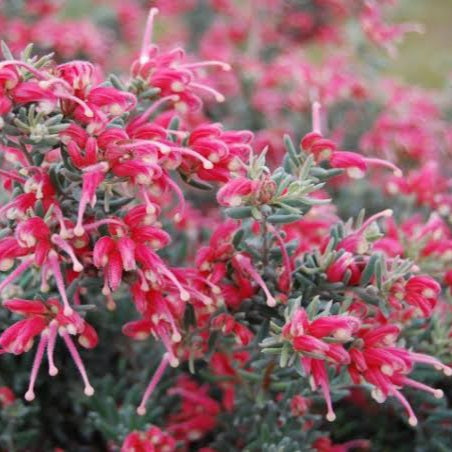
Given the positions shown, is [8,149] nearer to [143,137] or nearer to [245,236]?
[143,137]

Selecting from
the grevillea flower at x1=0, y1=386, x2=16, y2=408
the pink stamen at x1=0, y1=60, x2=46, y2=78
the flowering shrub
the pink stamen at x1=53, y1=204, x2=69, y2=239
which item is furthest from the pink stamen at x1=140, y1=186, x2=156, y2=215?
the grevillea flower at x1=0, y1=386, x2=16, y2=408

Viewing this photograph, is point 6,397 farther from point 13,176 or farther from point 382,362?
point 382,362

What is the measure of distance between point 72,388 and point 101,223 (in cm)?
61

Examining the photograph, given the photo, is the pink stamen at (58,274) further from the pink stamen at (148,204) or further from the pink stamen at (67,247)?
the pink stamen at (148,204)

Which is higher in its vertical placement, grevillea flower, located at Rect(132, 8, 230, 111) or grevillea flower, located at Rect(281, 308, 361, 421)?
grevillea flower, located at Rect(132, 8, 230, 111)

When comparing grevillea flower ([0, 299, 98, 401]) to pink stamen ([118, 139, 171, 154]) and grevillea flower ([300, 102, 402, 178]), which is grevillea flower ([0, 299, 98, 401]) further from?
grevillea flower ([300, 102, 402, 178])

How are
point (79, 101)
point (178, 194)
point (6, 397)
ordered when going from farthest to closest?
point (6, 397) → point (178, 194) → point (79, 101)

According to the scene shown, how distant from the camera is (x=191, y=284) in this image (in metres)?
1.31

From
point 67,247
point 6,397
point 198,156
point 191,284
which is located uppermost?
point 198,156

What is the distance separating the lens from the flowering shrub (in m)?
1.19

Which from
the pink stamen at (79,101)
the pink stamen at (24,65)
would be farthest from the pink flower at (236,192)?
the pink stamen at (24,65)

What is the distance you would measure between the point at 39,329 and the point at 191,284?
270 millimetres

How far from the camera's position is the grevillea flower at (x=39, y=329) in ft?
3.96

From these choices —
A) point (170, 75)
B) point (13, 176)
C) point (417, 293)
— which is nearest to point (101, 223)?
point (13, 176)
